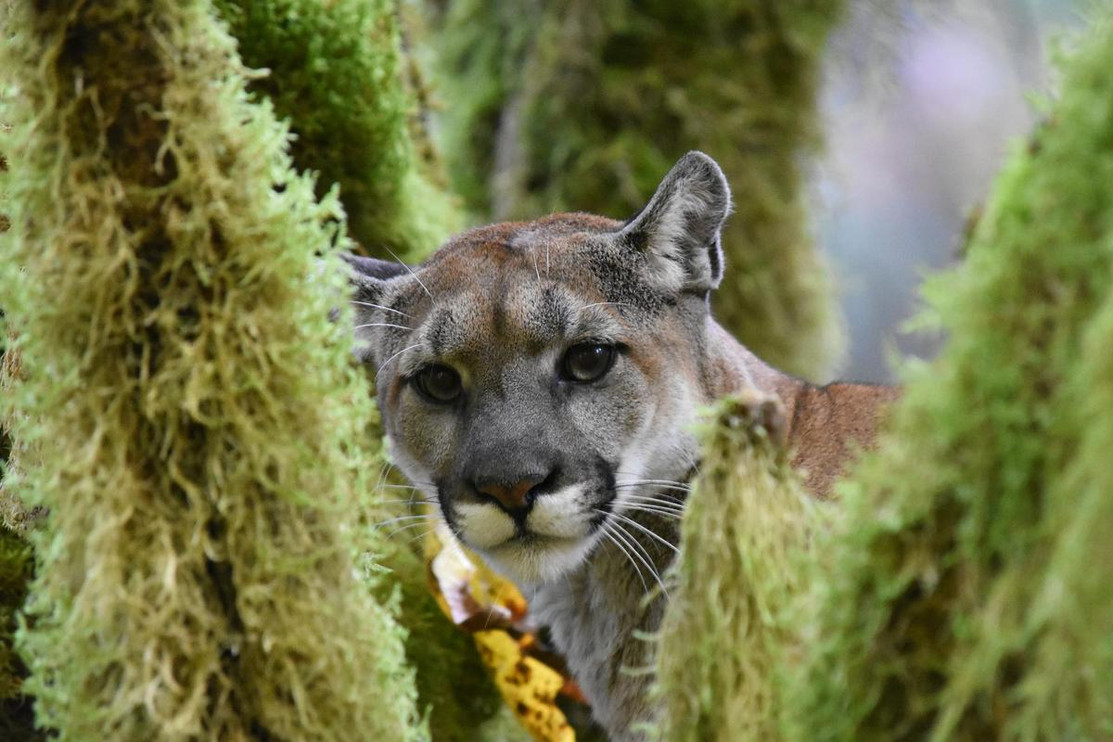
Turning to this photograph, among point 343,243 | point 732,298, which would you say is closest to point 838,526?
point 343,243

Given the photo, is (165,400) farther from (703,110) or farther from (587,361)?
(703,110)

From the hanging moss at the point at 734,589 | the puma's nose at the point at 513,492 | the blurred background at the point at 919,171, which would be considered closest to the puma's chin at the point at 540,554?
the puma's nose at the point at 513,492

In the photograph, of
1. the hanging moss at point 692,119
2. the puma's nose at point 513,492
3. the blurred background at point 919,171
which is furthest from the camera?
the blurred background at point 919,171

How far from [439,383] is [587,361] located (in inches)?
16.9

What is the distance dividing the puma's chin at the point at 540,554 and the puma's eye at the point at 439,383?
18.4 inches

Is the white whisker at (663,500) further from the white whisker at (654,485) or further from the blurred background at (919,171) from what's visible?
the blurred background at (919,171)

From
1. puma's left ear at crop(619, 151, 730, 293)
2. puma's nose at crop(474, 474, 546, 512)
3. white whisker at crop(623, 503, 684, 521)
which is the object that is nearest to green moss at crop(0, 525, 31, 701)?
puma's nose at crop(474, 474, 546, 512)

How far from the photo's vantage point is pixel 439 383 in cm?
331

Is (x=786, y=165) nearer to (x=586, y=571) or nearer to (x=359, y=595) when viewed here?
(x=586, y=571)

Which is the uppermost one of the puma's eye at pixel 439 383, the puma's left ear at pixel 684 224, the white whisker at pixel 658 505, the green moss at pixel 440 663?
the puma's left ear at pixel 684 224

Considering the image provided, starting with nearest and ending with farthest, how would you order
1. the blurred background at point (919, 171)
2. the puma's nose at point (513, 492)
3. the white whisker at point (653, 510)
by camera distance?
the puma's nose at point (513, 492) → the white whisker at point (653, 510) → the blurred background at point (919, 171)

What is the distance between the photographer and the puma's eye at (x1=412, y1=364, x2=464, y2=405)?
10.8 feet

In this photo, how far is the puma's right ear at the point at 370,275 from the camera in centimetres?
354

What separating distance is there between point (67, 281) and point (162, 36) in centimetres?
43
